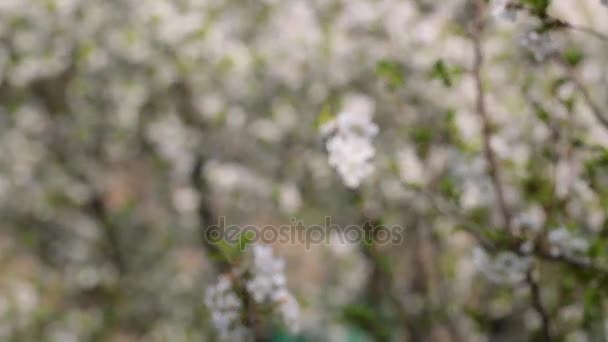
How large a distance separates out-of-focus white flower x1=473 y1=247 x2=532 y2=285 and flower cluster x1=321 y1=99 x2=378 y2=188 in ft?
2.12

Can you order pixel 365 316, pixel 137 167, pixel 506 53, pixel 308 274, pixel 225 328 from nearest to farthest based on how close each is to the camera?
pixel 225 328, pixel 365 316, pixel 506 53, pixel 137 167, pixel 308 274

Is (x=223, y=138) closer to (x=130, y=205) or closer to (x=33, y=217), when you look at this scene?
(x=130, y=205)

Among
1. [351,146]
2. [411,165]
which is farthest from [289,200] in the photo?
[351,146]

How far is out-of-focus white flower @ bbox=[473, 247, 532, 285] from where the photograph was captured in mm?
2877

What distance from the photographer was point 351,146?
2643mm

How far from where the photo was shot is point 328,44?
596 cm

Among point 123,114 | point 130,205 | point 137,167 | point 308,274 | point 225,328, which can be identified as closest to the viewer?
point 225,328

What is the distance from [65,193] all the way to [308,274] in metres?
4.52

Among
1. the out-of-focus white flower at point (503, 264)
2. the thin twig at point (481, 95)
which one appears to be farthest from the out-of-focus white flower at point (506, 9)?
the out-of-focus white flower at point (503, 264)

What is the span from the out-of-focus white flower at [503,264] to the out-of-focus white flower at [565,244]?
0.15 metres

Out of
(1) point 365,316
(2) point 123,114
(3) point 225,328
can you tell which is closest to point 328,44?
(2) point 123,114

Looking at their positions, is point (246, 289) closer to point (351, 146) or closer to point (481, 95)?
point (351, 146)

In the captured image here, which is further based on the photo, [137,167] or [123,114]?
[137,167]

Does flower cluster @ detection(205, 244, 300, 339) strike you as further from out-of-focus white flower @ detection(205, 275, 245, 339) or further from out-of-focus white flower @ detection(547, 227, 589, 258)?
out-of-focus white flower @ detection(547, 227, 589, 258)
